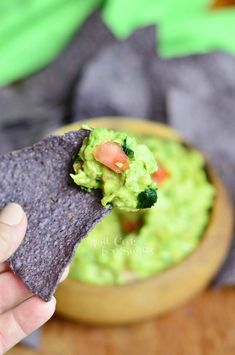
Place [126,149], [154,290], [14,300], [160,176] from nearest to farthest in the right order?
[126,149] < [14,300] < [154,290] < [160,176]

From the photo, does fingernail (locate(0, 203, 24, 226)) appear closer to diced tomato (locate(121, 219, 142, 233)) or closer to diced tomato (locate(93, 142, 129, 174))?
diced tomato (locate(93, 142, 129, 174))

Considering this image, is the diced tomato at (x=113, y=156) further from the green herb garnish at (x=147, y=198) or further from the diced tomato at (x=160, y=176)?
the diced tomato at (x=160, y=176)

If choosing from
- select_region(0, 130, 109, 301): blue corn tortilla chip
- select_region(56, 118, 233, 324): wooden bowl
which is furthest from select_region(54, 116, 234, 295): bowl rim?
select_region(0, 130, 109, 301): blue corn tortilla chip

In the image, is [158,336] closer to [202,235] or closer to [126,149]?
[202,235]

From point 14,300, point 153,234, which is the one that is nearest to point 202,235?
point 153,234

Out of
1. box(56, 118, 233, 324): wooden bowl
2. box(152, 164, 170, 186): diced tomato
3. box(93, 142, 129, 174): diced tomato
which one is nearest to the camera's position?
box(93, 142, 129, 174): diced tomato

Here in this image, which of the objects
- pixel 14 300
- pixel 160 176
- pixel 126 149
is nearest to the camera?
pixel 126 149

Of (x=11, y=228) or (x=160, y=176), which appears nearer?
(x=11, y=228)
